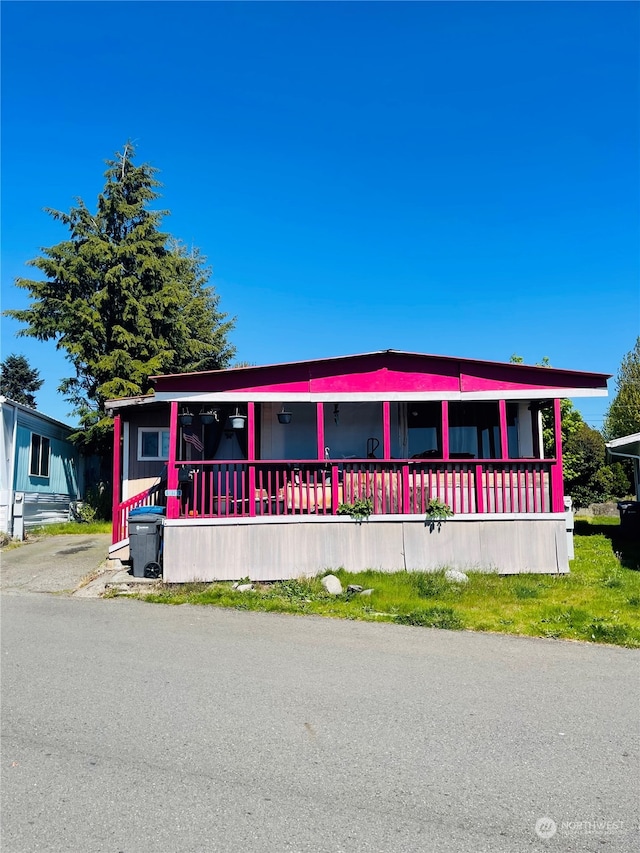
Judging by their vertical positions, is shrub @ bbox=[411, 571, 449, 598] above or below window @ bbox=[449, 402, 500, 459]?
below

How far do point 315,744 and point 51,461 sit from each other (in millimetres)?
17199

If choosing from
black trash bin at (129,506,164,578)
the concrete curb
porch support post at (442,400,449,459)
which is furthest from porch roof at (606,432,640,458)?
the concrete curb

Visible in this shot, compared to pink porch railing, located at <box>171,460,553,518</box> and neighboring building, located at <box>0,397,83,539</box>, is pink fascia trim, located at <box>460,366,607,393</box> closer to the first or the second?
pink porch railing, located at <box>171,460,553,518</box>

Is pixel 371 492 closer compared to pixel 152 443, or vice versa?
pixel 371 492

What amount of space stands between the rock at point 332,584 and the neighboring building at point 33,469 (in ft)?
30.4

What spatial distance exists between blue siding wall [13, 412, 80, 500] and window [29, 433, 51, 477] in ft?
0.46

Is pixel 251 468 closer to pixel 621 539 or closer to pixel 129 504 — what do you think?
pixel 129 504

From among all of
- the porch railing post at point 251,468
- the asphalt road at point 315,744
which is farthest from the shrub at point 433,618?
the porch railing post at point 251,468

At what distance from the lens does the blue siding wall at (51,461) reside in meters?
16.4

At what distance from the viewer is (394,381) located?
34.8 feet

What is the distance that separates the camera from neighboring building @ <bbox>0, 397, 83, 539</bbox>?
1512 cm

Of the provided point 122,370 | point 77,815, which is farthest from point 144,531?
point 122,370

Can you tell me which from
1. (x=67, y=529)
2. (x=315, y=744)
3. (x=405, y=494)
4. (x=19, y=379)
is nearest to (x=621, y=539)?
(x=405, y=494)

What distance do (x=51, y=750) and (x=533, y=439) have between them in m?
10.7
